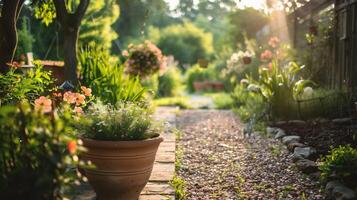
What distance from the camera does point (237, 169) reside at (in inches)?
168

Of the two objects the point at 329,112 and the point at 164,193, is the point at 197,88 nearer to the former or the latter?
the point at 329,112

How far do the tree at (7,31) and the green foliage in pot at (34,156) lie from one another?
1827mm

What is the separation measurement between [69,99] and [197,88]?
12368 mm

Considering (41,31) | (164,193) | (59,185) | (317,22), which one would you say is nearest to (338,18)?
(317,22)

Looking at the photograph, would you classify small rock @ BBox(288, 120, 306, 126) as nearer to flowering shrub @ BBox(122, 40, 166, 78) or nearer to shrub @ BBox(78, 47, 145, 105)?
shrub @ BBox(78, 47, 145, 105)

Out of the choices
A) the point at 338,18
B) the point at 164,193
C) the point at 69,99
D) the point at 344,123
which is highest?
the point at 338,18

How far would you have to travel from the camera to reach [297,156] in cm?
437

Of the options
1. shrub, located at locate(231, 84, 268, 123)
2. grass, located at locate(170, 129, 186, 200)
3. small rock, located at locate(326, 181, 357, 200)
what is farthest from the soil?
grass, located at locate(170, 129, 186, 200)

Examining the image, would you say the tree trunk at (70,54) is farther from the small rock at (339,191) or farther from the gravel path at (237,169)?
the small rock at (339,191)

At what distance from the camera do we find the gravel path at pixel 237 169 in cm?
354

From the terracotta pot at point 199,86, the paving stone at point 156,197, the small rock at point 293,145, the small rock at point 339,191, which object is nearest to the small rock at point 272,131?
the small rock at point 293,145

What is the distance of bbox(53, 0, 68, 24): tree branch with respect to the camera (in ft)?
16.3

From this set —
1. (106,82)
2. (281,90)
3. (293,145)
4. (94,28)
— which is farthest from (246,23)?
(293,145)

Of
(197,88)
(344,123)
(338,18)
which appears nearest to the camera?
(344,123)
